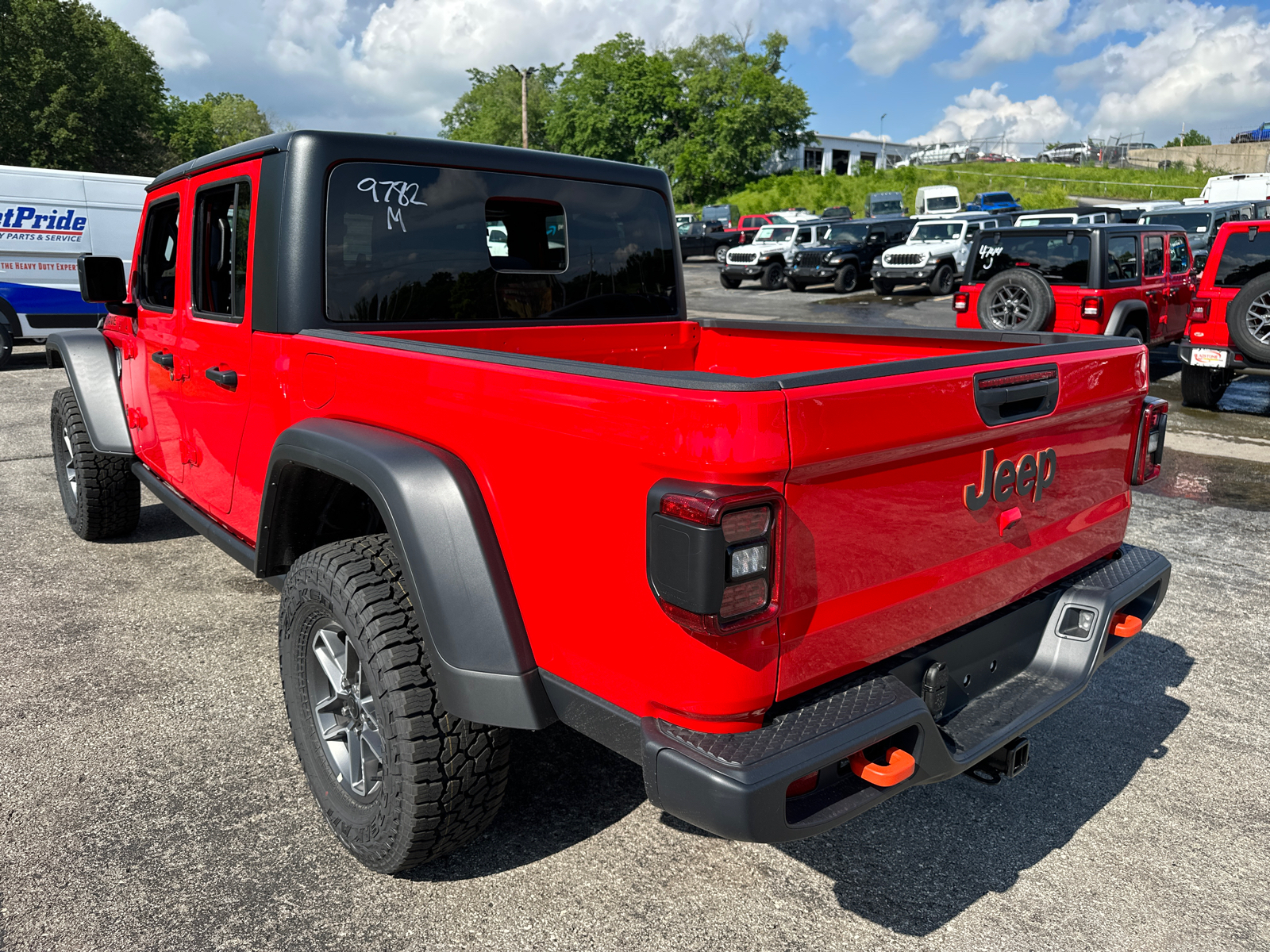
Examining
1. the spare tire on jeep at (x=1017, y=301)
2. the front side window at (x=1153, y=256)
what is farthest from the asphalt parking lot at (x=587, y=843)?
the front side window at (x=1153, y=256)

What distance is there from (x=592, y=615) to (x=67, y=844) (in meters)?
1.80

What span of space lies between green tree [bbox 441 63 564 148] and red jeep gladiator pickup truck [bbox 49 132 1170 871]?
272ft

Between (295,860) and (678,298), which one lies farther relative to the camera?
(678,298)

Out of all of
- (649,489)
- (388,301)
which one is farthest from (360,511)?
(649,489)

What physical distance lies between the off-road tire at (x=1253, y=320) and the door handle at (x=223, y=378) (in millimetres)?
8517

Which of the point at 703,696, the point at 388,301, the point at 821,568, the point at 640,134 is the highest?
the point at 640,134

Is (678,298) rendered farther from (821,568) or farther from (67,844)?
(67,844)

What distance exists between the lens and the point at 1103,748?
3123mm

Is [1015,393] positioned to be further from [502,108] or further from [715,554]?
→ [502,108]

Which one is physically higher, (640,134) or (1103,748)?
(640,134)

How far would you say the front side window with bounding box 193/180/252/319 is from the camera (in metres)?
3.10

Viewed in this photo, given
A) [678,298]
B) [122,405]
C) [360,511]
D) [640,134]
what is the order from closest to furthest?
1. [360,511]
2. [678,298]
3. [122,405]
4. [640,134]

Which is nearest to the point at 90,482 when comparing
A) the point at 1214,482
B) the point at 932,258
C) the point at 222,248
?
the point at 222,248

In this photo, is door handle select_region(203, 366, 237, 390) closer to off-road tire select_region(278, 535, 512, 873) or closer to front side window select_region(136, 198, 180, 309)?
front side window select_region(136, 198, 180, 309)
